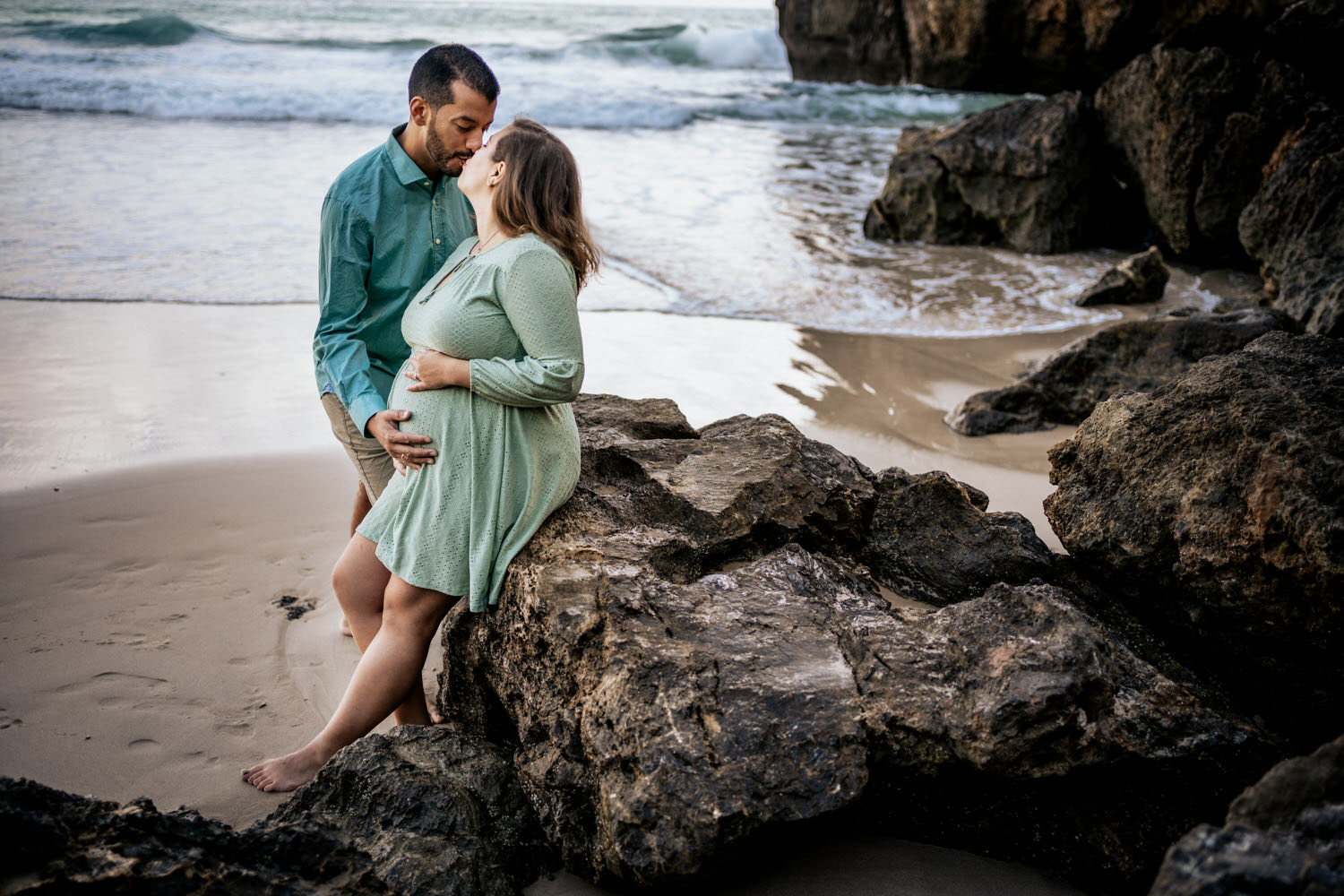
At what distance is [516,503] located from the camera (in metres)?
2.70

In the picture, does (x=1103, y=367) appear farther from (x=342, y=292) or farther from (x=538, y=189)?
(x=342, y=292)

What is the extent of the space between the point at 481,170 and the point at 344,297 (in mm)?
787

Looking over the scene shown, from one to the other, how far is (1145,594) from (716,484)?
1385 millimetres

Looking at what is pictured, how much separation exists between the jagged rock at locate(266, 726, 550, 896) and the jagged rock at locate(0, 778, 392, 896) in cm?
10

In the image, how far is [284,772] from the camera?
278 cm

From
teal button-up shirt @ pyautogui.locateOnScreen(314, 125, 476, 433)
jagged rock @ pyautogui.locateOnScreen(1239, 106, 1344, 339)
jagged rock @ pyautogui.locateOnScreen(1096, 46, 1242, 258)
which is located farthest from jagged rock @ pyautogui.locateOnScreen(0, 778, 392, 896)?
jagged rock @ pyautogui.locateOnScreen(1096, 46, 1242, 258)

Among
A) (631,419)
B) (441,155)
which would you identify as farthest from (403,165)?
(631,419)

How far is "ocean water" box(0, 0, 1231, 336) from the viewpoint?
7.83 metres

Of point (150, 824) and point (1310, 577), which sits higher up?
point (1310, 577)

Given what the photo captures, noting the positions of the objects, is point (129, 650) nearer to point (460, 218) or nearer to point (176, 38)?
point (460, 218)

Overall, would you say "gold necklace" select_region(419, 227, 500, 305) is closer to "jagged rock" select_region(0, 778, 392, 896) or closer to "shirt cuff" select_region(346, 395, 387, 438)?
"shirt cuff" select_region(346, 395, 387, 438)

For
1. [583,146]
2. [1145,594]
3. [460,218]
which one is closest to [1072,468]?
[1145,594]

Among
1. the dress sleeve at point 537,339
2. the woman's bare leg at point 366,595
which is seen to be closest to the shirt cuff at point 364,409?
the woman's bare leg at point 366,595

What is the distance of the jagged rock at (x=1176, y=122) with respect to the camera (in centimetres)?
877
